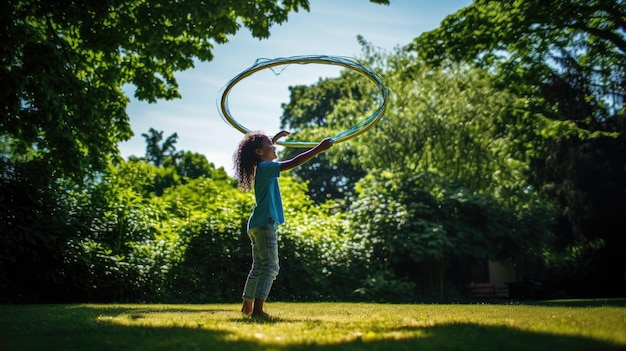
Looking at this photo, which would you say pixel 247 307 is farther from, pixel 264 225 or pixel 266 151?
pixel 266 151

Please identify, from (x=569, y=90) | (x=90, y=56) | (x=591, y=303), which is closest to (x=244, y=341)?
(x=591, y=303)

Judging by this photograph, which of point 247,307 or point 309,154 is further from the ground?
point 309,154

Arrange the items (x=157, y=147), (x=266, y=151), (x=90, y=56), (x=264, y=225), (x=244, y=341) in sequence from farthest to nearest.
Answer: (x=157, y=147), (x=90, y=56), (x=266, y=151), (x=264, y=225), (x=244, y=341)

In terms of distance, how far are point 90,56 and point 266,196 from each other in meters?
8.99

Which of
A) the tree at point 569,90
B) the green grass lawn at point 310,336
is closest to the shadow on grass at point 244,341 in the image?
the green grass lawn at point 310,336

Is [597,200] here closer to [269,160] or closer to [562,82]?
[562,82]

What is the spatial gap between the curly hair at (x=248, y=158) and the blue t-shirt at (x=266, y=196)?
0.24 metres

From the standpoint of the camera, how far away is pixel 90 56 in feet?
43.0

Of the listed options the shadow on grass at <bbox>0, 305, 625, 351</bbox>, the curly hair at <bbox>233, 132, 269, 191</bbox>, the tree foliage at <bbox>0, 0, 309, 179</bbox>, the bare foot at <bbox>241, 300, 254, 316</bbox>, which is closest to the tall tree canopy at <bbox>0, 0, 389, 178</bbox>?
the tree foliage at <bbox>0, 0, 309, 179</bbox>

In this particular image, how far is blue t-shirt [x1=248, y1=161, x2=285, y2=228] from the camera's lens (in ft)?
20.4

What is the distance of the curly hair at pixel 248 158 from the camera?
6.66 meters

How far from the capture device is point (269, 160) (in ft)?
22.0

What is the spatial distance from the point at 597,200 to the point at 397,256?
15.8m

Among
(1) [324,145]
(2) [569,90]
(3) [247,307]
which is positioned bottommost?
(3) [247,307]
